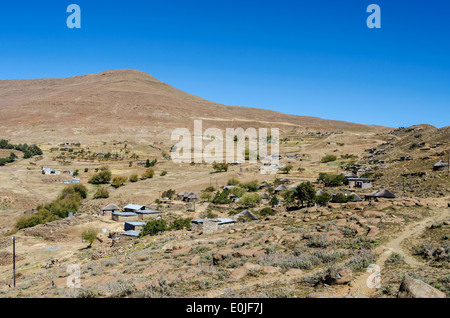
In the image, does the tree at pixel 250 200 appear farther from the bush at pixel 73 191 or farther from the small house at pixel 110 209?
the bush at pixel 73 191

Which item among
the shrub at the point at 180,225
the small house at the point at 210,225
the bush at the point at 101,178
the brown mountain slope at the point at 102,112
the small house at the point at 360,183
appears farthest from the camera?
the brown mountain slope at the point at 102,112

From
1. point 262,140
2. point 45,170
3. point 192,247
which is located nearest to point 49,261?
point 192,247

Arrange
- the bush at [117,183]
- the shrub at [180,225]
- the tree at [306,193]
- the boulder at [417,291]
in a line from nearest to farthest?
the boulder at [417,291], the shrub at [180,225], the tree at [306,193], the bush at [117,183]

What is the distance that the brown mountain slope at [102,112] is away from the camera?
111562mm

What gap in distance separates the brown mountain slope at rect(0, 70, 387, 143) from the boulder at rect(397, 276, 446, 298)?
110129 millimetres

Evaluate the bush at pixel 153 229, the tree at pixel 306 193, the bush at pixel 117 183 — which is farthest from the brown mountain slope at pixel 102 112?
the bush at pixel 153 229

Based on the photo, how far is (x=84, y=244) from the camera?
2489 cm

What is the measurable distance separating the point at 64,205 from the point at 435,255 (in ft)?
125

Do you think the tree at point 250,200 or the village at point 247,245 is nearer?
the village at point 247,245

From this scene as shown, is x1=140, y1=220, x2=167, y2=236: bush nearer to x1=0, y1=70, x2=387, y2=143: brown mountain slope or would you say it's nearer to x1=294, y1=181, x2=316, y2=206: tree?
x1=294, y1=181, x2=316, y2=206: tree

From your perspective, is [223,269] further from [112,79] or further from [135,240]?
[112,79]

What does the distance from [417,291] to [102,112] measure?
13956 centimetres

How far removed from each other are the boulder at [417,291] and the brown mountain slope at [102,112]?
11013cm
